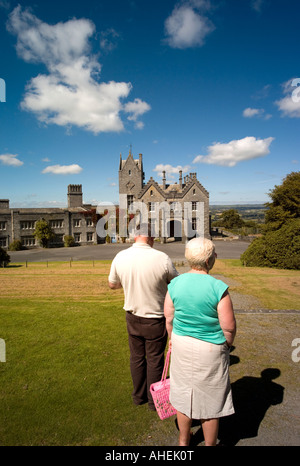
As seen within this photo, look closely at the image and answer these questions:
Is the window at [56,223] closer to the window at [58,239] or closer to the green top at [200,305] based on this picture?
the window at [58,239]

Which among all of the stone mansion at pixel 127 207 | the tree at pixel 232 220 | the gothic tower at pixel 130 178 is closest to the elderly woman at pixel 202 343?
the stone mansion at pixel 127 207

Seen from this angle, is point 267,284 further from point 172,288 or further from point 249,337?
point 172,288

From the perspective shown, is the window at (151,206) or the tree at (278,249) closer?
the tree at (278,249)

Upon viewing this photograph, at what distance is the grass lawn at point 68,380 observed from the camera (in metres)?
3.10

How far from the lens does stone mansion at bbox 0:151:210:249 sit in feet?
128

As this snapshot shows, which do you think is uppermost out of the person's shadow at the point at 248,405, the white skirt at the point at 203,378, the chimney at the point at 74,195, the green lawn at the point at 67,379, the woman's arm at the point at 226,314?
the chimney at the point at 74,195

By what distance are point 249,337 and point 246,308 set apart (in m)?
2.20

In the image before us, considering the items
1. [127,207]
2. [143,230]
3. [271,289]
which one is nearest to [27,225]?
[127,207]

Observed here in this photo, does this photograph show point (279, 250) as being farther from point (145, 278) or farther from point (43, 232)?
point (43, 232)

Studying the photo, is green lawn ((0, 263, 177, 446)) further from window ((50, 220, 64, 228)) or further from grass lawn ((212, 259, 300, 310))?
window ((50, 220, 64, 228))

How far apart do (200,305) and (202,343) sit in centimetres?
39

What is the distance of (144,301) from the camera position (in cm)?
343

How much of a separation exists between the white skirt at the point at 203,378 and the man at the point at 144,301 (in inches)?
31.7

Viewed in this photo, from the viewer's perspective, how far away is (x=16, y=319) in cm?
661
